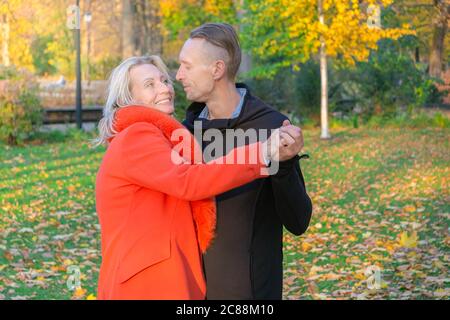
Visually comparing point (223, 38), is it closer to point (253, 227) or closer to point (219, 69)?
point (219, 69)

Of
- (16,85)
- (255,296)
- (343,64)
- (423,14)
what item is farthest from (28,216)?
→ (423,14)

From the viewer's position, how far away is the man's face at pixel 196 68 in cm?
355

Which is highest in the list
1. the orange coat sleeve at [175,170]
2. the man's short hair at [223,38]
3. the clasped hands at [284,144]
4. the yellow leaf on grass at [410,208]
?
the man's short hair at [223,38]

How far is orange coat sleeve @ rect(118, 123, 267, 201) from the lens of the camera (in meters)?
3.06

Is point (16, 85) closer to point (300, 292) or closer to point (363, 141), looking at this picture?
point (363, 141)

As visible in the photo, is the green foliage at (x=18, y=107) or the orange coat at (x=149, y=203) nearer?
the orange coat at (x=149, y=203)

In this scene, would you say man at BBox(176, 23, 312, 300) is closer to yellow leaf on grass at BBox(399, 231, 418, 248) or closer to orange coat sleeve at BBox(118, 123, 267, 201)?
orange coat sleeve at BBox(118, 123, 267, 201)

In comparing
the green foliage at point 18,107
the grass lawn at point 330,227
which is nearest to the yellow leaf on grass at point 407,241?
the grass lawn at point 330,227

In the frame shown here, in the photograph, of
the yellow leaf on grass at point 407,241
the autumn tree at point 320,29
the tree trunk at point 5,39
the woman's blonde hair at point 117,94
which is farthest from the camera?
the tree trunk at point 5,39

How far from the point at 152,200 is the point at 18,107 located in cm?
1761

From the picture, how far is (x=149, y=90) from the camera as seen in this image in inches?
133

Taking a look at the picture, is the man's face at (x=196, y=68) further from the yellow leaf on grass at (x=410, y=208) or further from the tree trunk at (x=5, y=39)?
the tree trunk at (x=5, y=39)

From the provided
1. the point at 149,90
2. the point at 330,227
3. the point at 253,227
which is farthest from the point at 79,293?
the point at 149,90

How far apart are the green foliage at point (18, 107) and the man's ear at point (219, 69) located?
17.1m
